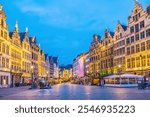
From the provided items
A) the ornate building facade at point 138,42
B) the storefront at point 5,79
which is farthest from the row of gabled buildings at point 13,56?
the ornate building facade at point 138,42

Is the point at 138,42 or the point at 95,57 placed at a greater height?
the point at 138,42

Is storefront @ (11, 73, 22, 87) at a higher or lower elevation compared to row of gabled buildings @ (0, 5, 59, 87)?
lower

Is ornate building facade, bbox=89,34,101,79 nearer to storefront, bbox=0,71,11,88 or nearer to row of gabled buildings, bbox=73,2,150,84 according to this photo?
row of gabled buildings, bbox=73,2,150,84

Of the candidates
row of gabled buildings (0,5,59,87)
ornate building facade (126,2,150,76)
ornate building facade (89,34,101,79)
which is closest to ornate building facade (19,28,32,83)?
row of gabled buildings (0,5,59,87)

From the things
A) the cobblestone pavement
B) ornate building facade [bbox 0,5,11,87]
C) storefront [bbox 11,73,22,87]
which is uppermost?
ornate building facade [bbox 0,5,11,87]

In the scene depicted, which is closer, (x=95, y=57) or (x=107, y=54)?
(x=107, y=54)

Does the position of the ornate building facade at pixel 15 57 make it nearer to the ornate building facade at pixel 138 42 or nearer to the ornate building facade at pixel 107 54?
the ornate building facade at pixel 107 54

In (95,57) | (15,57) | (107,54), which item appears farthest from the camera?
(95,57)

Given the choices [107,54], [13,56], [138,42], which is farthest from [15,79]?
[138,42]

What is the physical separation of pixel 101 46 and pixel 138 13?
3501 centimetres

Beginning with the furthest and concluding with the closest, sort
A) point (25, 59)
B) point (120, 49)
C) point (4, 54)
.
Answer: point (25, 59) → point (120, 49) → point (4, 54)

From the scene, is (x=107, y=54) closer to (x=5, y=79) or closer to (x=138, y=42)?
(x=138, y=42)

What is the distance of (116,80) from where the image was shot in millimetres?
73062

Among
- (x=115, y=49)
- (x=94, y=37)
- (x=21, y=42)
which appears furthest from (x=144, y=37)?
(x=94, y=37)
